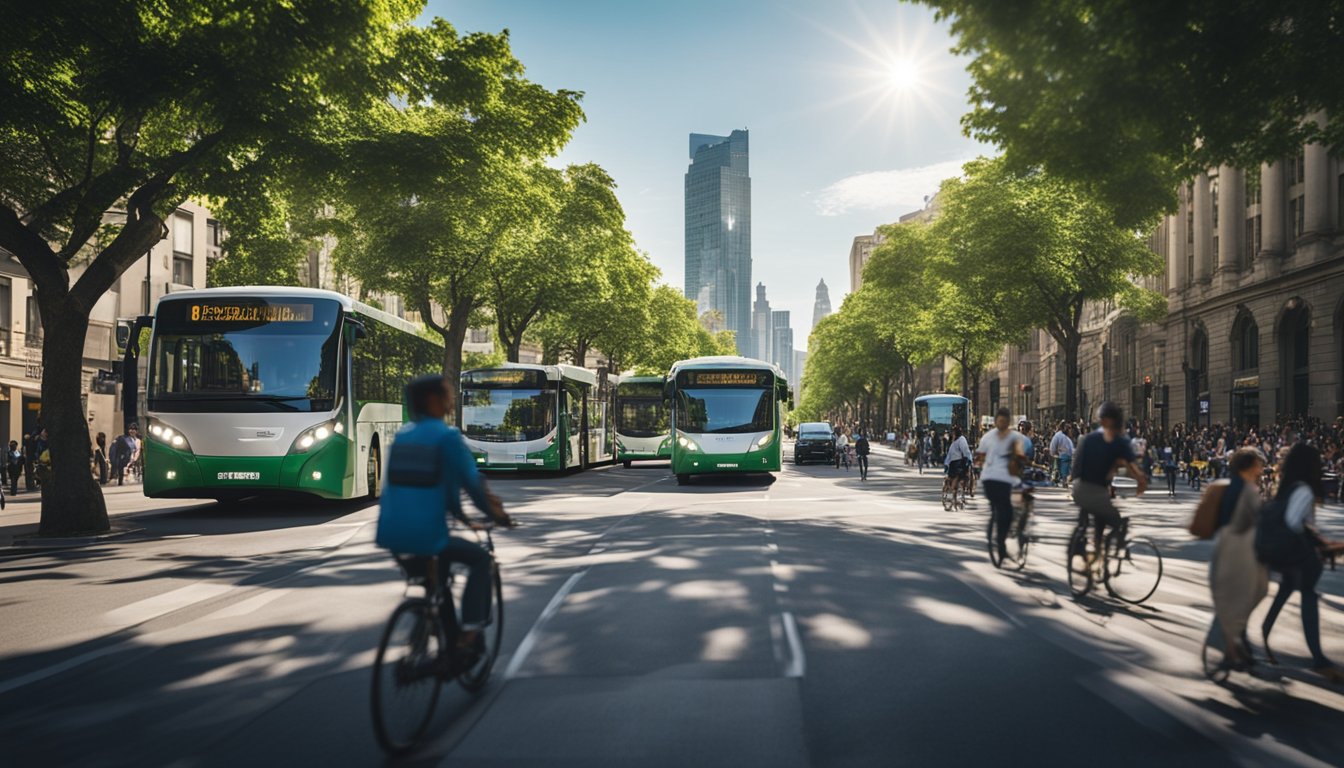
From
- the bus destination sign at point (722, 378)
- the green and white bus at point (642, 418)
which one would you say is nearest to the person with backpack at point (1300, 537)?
the bus destination sign at point (722, 378)

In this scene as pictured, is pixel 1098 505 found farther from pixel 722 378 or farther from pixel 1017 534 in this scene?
pixel 722 378

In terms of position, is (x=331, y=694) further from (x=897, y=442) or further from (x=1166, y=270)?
(x=897, y=442)

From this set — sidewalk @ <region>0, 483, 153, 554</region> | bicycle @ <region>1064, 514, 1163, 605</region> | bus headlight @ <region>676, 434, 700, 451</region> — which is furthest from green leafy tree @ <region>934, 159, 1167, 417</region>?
sidewalk @ <region>0, 483, 153, 554</region>

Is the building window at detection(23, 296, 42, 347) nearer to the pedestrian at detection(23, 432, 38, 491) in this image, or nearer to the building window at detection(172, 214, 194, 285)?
the pedestrian at detection(23, 432, 38, 491)

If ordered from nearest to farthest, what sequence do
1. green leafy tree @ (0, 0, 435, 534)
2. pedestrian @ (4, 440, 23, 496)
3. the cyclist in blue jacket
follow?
the cyclist in blue jacket < green leafy tree @ (0, 0, 435, 534) < pedestrian @ (4, 440, 23, 496)

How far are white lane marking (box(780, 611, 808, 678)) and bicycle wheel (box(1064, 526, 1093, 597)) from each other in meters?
3.13

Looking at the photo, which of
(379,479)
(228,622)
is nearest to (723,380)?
(379,479)

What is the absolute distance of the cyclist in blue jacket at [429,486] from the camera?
5.38m

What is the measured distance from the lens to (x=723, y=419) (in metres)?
27.4

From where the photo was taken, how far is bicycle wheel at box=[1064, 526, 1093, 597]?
9961 millimetres

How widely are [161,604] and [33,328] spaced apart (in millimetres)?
33483

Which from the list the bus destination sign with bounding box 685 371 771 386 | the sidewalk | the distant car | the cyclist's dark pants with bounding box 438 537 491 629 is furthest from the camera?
the distant car

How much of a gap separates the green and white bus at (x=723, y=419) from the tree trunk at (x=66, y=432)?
14879 millimetres

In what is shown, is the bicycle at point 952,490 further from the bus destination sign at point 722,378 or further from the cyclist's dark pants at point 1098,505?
the cyclist's dark pants at point 1098,505
